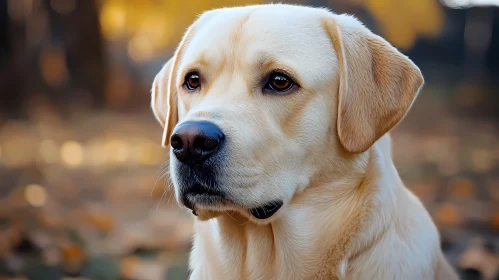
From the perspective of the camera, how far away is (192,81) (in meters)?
3.18

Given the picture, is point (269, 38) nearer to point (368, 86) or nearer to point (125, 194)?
point (368, 86)

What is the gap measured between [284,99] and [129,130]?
9.54 meters

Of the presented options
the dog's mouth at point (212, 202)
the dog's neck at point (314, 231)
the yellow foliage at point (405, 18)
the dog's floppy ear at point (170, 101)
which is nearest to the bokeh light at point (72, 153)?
the yellow foliage at point (405, 18)

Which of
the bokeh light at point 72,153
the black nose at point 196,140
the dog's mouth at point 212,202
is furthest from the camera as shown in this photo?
the bokeh light at point 72,153

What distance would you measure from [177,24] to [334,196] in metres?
8.60

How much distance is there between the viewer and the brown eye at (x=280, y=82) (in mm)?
2922

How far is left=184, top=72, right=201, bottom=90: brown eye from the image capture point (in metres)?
3.15

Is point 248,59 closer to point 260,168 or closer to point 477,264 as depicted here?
point 260,168

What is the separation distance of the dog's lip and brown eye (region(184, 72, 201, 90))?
2.43 ft

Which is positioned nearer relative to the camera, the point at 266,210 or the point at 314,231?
the point at 266,210

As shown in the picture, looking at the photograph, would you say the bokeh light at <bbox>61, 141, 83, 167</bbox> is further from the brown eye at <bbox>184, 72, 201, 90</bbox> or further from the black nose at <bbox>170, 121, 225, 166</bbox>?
the black nose at <bbox>170, 121, 225, 166</bbox>

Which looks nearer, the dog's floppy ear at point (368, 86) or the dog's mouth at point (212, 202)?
the dog's mouth at point (212, 202)

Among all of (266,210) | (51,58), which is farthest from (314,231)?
(51,58)

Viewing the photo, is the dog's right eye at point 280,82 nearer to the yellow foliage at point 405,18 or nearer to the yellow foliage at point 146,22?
the yellow foliage at point 405,18
